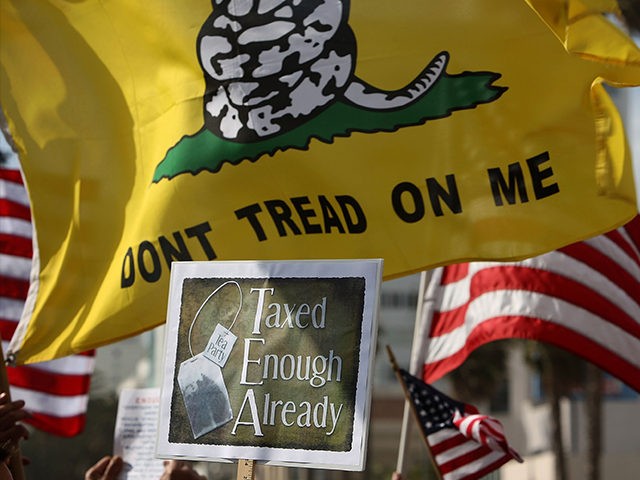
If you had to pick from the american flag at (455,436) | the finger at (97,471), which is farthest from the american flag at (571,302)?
the finger at (97,471)

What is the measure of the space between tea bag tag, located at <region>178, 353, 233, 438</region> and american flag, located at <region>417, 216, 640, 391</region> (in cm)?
373

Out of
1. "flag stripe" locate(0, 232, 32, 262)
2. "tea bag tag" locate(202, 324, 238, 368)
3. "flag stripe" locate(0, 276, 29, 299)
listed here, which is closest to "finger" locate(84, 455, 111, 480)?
"tea bag tag" locate(202, 324, 238, 368)

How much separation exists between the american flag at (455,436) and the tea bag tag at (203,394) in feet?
13.3

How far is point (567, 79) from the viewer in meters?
6.48

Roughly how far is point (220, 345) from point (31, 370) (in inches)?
231

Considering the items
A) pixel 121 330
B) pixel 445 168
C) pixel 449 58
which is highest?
pixel 449 58

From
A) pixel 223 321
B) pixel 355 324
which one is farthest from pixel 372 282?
pixel 223 321

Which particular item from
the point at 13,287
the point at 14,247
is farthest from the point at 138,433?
the point at 14,247

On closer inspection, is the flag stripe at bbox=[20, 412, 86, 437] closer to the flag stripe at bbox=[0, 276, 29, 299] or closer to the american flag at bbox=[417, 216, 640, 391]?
the flag stripe at bbox=[0, 276, 29, 299]

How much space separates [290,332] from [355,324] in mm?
243

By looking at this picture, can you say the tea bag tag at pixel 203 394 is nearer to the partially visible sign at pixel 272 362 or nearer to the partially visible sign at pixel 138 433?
the partially visible sign at pixel 272 362

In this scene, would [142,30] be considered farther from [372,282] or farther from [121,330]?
[372,282]

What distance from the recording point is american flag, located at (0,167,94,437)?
34.1 feet

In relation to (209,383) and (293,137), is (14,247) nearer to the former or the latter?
(293,137)
